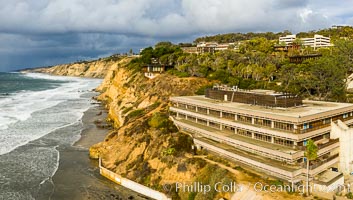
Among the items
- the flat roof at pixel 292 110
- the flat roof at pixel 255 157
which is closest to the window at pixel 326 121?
the flat roof at pixel 292 110

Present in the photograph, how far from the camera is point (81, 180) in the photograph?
43000 mm

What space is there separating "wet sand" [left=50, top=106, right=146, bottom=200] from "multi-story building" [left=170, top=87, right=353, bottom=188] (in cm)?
1260

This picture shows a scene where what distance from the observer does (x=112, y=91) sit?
360 feet

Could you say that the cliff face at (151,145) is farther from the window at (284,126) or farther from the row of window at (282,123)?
the window at (284,126)

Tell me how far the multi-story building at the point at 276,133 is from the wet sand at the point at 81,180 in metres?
12.6

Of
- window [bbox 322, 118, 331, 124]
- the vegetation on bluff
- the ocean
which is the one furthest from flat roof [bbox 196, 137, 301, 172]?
the vegetation on bluff

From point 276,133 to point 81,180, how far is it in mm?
25598

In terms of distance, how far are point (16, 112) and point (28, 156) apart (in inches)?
1842

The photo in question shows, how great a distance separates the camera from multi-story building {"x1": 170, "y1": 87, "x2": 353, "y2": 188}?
33.4 m

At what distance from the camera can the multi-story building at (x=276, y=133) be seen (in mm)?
33375

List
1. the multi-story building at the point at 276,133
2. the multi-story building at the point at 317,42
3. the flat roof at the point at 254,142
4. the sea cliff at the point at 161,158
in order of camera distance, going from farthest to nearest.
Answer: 1. the multi-story building at the point at 317,42
2. the sea cliff at the point at 161,158
3. the flat roof at the point at 254,142
4. the multi-story building at the point at 276,133

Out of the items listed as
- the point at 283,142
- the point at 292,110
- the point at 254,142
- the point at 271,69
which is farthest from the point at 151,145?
the point at 271,69

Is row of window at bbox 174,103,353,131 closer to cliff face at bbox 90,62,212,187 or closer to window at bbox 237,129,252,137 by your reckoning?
window at bbox 237,129,252,137

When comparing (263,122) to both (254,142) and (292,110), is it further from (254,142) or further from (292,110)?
(292,110)
